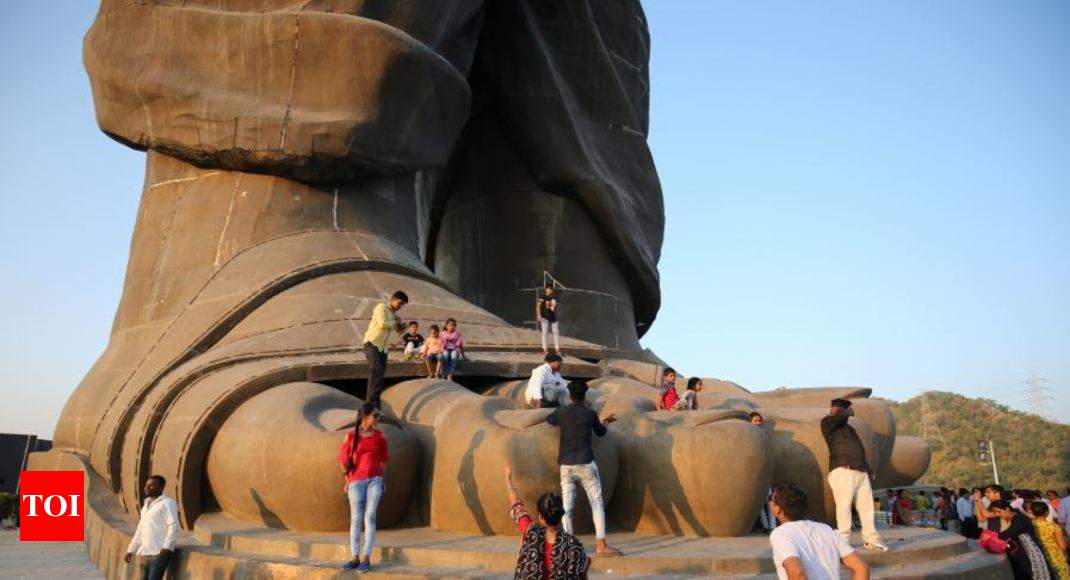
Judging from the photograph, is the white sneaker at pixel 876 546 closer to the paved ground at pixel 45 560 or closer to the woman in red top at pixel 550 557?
the woman in red top at pixel 550 557

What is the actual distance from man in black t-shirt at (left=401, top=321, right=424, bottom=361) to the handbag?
5.04m

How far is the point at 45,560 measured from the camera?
919 cm

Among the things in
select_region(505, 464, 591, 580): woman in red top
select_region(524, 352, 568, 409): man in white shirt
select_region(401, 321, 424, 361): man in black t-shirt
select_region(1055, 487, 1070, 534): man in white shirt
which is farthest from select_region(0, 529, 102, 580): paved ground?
select_region(1055, 487, 1070, 534): man in white shirt

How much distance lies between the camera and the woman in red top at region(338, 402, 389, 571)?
5.75 meters

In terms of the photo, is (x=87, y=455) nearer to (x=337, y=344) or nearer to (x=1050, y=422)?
(x=337, y=344)

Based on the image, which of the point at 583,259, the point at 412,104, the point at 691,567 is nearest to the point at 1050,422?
the point at 583,259

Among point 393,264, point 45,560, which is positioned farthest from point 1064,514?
point 45,560

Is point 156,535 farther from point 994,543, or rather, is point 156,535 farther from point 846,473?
point 994,543

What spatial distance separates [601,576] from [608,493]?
1194 millimetres

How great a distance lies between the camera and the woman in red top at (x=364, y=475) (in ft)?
18.9

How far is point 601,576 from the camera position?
5.49m

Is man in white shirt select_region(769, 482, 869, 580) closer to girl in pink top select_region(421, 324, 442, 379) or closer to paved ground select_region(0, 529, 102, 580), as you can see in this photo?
girl in pink top select_region(421, 324, 442, 379)

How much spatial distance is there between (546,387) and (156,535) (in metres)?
3.08

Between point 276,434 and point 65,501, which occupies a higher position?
point 276,434
